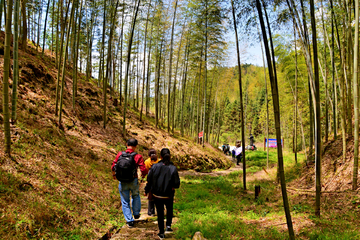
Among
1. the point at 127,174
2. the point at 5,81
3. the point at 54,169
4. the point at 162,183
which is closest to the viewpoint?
the point at 162,183

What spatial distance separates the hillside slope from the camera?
9.15ft

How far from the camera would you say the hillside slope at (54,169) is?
279cm

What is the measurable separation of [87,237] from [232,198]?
13.4 ft

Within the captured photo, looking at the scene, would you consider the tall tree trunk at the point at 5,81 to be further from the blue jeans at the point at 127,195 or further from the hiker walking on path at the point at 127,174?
the blue jeans at the point at 127,195

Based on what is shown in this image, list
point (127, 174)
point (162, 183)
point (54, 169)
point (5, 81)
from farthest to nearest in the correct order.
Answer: point (54, 169) < point (5, 81) < point (127, 174) < point (162, 183)

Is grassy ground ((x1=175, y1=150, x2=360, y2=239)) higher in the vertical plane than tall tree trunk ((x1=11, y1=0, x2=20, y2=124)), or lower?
lower

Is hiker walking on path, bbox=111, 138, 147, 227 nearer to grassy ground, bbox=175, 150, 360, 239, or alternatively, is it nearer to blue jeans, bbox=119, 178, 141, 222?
blue jeans, bbox=119, 178, 141, 222

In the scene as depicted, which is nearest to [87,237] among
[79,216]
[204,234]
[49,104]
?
[79,216]

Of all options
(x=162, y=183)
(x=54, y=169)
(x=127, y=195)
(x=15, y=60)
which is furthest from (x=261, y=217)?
(x=15, y=60)

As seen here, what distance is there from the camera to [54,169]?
13.9 ft

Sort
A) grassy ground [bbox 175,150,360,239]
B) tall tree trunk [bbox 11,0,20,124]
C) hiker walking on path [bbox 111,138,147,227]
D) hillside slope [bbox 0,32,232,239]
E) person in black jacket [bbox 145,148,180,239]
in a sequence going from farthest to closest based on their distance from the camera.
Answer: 1. tall tree trunk [bbox 11,0,20,124]
2. hiker walking on path [bbox 111,138,147,227]
3. grassy ground [bbox 175,150,360,239]
4. person in black jacket [bbox 145,148,180,239]
5. hillside slope [bbox 0,32,232,239]

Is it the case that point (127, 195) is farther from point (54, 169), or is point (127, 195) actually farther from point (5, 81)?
point (5, 81)

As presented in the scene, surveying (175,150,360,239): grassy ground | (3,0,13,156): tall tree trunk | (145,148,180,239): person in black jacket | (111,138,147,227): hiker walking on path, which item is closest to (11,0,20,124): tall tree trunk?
(3,0,13,156): tall tree trunk

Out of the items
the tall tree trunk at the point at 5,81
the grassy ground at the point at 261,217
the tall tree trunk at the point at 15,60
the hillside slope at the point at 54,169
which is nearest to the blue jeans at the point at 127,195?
the hillside slope at the point at 54,169
